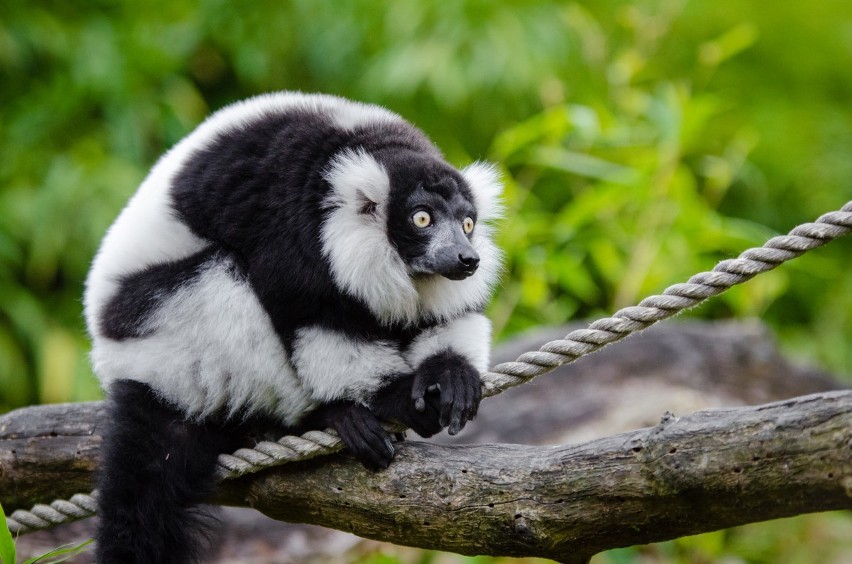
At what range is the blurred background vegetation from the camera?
18.3ft

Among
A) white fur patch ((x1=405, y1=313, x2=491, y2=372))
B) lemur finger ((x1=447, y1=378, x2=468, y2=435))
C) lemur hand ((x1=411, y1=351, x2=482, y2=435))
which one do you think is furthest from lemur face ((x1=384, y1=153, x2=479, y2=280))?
lemur finger ((x1=447, y1=378, x2=468, y2=435))

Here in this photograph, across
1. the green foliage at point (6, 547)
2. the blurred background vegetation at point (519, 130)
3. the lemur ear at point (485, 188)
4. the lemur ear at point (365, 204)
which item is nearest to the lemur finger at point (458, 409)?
the lemur ear at point (365, 204)

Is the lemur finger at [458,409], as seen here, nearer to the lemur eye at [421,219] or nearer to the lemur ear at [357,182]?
the lemur eye at [421,219]

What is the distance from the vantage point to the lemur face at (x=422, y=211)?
10.0 feet

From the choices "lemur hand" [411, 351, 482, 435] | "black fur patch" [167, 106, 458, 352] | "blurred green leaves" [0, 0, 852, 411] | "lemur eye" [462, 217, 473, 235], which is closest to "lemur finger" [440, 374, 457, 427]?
"lemur hand" [411, 351, 482, 435]

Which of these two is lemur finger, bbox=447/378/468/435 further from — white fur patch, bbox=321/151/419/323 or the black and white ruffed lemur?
white fur patch, bbox=321/151/419/323

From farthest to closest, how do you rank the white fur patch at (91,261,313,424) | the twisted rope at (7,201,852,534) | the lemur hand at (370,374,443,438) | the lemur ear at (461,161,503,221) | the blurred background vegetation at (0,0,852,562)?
the blurred background vegetation at (0,0,852,562) < the lemur ear at (461,161,503,221) < the white fur patch at (91,261,313,424) < the lemur hand at (370,374,443,438) < the twisted rope at (7,201,852,534)

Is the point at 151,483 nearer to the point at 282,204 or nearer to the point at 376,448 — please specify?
the point at 376,448

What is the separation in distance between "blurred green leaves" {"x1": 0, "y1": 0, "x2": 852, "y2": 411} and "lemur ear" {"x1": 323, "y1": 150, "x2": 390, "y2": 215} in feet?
7.45

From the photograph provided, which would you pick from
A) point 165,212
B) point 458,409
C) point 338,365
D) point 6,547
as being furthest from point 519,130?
point 6,547

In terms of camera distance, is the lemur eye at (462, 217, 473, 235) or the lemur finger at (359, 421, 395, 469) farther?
the lemur eye at (462, 217, 473, 235)

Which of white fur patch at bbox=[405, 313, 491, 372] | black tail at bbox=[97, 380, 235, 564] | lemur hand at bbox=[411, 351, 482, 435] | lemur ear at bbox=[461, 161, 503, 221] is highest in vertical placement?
lemur ear at bbox=[461, 161, 503, 221]

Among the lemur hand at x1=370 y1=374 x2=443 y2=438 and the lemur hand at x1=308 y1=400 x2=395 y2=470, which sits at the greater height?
the lemur hand at x1=370 y1=374 x2=443 y2=438

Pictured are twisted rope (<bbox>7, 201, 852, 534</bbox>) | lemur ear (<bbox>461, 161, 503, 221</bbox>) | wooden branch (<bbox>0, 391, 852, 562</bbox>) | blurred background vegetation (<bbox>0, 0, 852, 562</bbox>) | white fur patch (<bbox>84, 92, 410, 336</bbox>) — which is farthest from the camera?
blurred background vegetation (<bbox>0, 0, 852, 562</bbox>)
